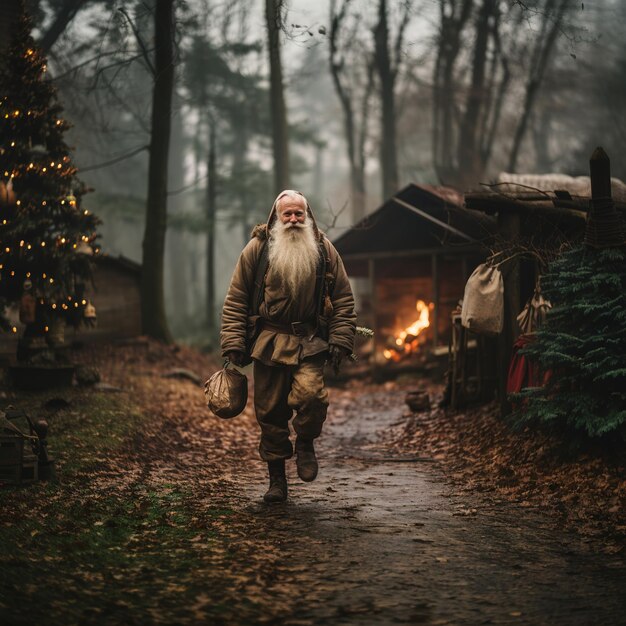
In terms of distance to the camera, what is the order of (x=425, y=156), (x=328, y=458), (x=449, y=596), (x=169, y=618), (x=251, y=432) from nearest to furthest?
(x=169, y=618) → (x=449, y=596) → (x=328, y=458) → (x=251, y=432) → (x=425, y=156)

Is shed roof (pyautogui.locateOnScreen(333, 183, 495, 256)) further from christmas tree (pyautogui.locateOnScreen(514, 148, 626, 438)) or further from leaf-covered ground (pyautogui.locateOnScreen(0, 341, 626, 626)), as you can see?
leaf-covered ground (pyautogui.locateOnScreen(0, 341, 626, 626))

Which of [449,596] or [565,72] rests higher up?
[565,72]

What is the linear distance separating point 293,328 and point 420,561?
2.40 meters

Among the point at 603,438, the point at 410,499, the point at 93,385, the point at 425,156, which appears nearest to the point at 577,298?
the point at 603,438

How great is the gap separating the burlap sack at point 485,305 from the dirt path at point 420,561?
91.2 inches

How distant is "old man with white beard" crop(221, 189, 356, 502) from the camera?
679 centimetres

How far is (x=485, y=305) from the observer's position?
9.55 m

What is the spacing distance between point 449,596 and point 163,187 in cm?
1482

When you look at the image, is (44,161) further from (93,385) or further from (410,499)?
(410,499)

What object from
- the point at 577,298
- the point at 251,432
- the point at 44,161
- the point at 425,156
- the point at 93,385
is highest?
the point at 425,156

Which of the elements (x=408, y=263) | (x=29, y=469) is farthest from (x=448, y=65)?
(x=29, y=469)

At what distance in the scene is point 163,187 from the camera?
18.0 m

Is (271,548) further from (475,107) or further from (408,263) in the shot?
(475,107)

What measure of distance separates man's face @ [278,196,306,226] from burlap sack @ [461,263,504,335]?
10.7 feet
